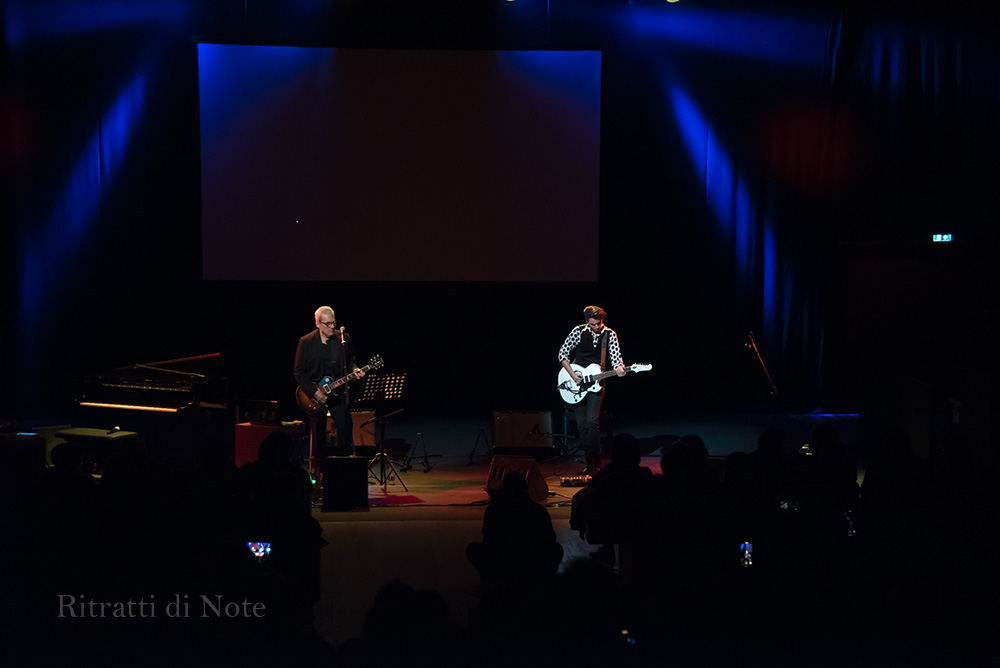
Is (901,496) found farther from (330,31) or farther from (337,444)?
(330,31)

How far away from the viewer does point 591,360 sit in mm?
8828

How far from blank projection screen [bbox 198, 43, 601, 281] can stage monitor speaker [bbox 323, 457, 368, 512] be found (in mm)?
3854

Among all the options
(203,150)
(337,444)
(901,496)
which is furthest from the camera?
(203,150)

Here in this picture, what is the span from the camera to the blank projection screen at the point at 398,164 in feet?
34.8

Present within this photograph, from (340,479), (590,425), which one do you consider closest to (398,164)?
(590,425)

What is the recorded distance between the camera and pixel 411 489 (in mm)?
8289

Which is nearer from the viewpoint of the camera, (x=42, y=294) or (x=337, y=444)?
(x=337, y=444)

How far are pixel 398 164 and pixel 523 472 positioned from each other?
495 cm

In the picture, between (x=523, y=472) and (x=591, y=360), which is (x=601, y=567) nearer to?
(x=523, y=472)

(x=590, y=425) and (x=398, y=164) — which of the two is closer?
(x=590, y=425)

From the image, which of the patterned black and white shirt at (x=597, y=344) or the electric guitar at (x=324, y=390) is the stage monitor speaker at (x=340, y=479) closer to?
the electric guitar at (x=324, y=390)

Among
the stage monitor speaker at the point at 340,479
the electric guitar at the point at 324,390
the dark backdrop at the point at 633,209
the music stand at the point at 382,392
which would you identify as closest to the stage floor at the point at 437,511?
the stage monitor speaker at the point at 340,479

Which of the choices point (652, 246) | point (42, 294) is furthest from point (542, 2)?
point (42, 294)

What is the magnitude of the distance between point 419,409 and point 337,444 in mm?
4128
